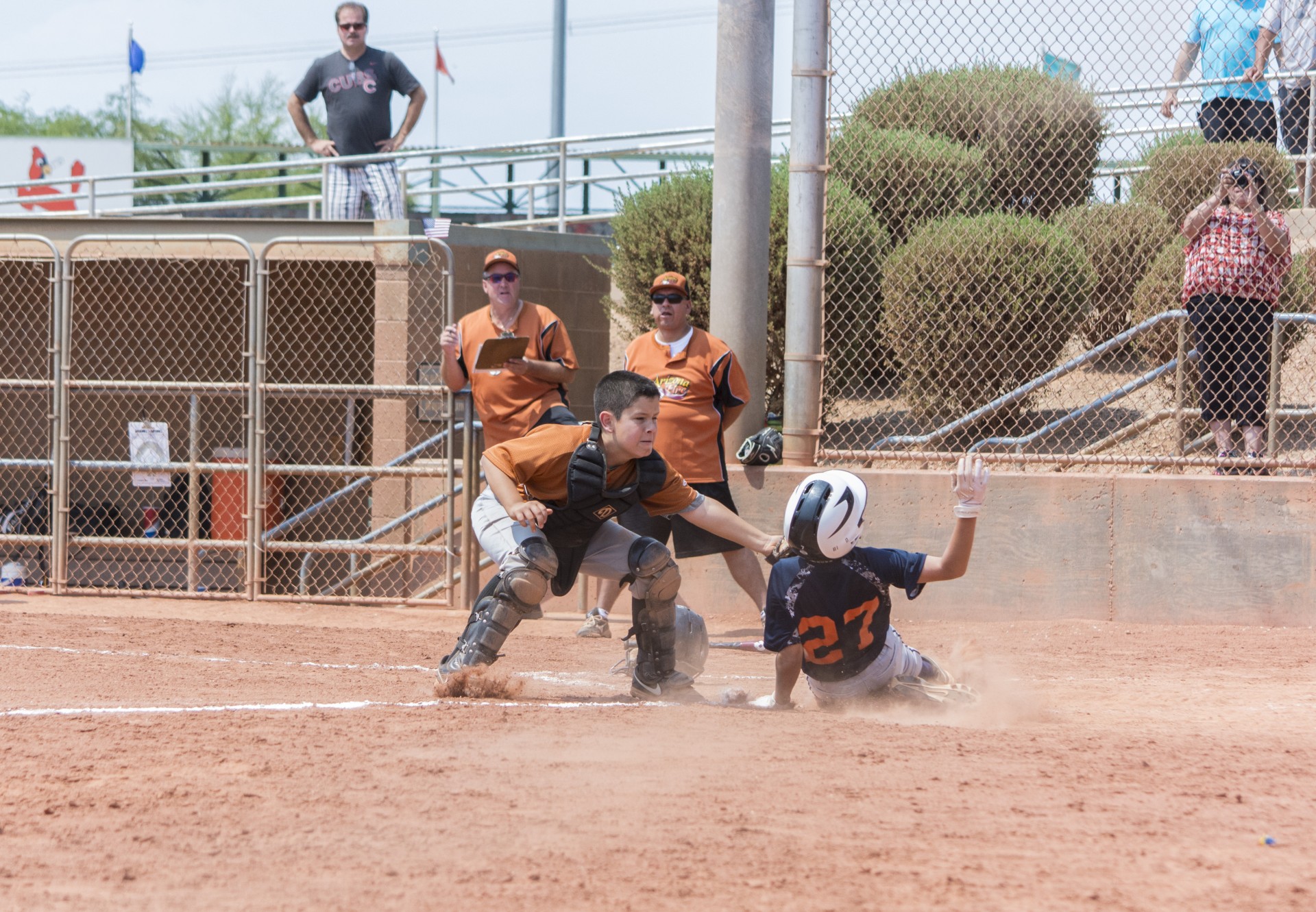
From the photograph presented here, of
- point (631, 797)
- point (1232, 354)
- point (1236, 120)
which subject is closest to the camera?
point (631, 797)

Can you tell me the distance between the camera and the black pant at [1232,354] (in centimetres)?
817

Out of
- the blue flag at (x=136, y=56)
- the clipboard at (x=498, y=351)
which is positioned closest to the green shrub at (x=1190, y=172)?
the clipboard at (x=498, y=351)

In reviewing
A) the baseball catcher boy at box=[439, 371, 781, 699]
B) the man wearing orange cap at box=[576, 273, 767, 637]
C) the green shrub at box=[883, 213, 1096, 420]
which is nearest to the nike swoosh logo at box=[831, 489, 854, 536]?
the baseball catcher boy at box=[439, 371, 781, 699]

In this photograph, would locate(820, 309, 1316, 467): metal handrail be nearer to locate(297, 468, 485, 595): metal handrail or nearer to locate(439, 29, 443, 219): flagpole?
locate(297, 468, 485, 595): metal handrail

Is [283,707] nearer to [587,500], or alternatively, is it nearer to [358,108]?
[587,500]

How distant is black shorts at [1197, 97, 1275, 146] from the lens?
30.4ft

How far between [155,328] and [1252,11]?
11.9 m

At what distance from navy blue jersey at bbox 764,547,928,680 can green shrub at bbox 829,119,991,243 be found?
Result: 5.45 meters

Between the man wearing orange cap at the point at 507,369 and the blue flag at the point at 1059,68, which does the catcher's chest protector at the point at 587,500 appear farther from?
the blue flag at the point at 1059,68

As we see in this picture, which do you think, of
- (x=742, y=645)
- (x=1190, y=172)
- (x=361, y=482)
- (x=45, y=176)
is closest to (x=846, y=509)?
(x=742, y=645)

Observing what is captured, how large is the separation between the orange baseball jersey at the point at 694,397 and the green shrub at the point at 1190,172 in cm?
420

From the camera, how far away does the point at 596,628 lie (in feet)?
26.2

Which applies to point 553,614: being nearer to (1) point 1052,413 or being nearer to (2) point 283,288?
(1) point 1052,413

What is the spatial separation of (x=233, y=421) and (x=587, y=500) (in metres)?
11.2
